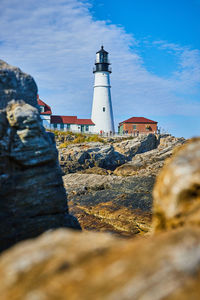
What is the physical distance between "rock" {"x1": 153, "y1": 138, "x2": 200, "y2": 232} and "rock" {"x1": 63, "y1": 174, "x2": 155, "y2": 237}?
1129cm

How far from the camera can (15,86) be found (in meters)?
10.8

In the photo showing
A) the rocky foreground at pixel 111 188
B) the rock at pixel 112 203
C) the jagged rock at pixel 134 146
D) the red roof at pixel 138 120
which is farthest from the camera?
the red roof at pixel 138 120

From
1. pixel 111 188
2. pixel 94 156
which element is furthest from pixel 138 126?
pixel 111 188

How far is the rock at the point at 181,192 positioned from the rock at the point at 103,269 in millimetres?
589

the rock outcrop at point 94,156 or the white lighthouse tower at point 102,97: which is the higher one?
the white lighthouse tower at point 102,97

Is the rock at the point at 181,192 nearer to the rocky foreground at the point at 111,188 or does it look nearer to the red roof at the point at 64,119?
the rocky foreground at the point at 111,188

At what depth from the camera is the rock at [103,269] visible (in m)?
2.92

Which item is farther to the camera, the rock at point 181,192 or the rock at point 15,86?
the rock at point 15,86

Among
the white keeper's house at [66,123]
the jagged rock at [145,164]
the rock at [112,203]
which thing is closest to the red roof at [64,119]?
the white keeper's house at [66,123]

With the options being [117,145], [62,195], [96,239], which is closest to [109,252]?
[96,239]

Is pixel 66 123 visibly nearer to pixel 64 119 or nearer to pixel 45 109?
pixel 64 119

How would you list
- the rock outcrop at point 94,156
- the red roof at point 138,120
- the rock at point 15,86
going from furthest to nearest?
the red roof at point 138,120, the rock outcrop at point 94,156, the rock at point 15,86

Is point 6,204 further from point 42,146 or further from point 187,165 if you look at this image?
point 187,165

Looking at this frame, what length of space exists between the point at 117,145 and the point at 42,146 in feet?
135
